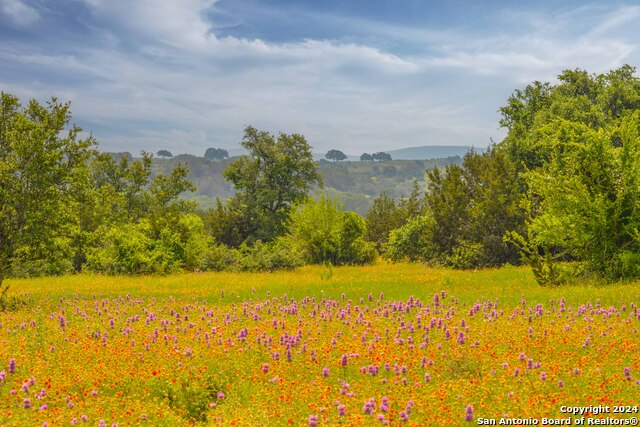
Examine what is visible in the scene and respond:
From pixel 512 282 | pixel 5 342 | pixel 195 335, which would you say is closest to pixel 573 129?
pixel 512 282

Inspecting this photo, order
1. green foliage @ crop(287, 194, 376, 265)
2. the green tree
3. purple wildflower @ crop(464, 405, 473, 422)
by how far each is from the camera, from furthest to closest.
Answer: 1. the green tree
2. green foliage @ crop(287, 194, 376, 265)
3. purple wildflower @ crop(464, 405, 473, 422)

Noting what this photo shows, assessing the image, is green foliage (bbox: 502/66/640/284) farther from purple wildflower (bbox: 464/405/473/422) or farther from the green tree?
the green tree

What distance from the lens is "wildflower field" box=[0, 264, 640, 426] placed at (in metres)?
5.85

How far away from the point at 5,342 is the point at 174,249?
22.0 meters

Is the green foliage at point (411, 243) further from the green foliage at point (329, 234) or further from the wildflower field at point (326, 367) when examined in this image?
the wildflower field at point (326, 367)

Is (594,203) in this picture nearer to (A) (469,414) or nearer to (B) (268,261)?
(A) (469,414)

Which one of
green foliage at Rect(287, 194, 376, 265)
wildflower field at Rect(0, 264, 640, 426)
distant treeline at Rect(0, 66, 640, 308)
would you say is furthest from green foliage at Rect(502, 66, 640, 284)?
green foliage at Rect(287, 194, 376, 265)

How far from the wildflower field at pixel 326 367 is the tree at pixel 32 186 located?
4.83 metres

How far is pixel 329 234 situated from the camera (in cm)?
3628

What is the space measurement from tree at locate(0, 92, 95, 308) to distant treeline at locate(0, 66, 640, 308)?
49 mm

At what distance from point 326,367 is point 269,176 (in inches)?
1936

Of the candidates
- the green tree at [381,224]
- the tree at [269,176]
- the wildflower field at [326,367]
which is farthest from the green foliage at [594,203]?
the tree at [269,176]

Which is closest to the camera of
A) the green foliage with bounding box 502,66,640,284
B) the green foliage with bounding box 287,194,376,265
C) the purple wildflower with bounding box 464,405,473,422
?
the purple wildflower with bounding box 464,405,473,422

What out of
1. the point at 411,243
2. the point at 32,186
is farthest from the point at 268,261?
the point at 32,186
